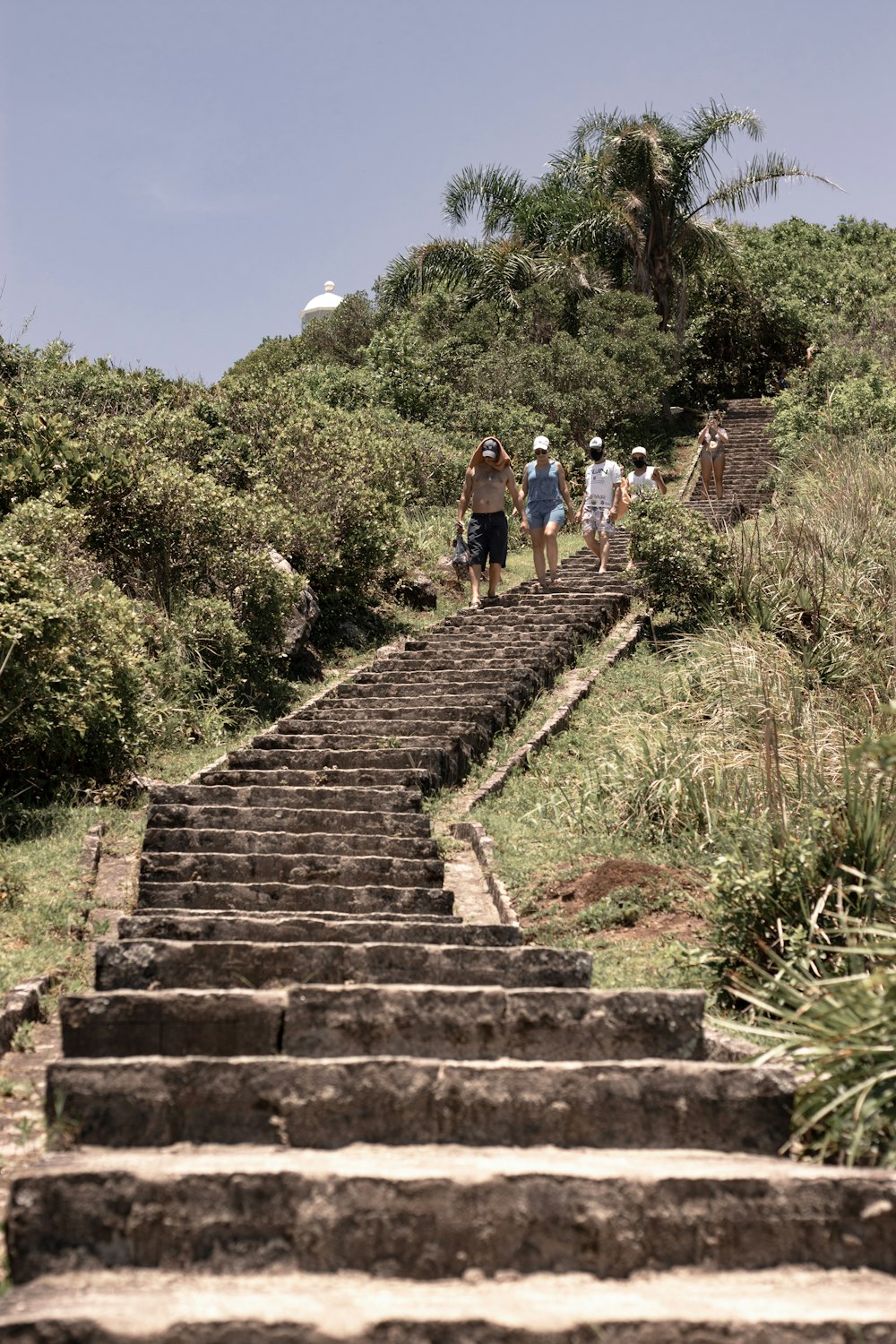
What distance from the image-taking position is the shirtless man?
47.3ft

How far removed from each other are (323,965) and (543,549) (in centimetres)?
1075

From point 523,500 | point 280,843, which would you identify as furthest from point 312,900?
point 523,500

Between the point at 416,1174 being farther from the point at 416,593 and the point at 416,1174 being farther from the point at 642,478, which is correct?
the point at 416,593

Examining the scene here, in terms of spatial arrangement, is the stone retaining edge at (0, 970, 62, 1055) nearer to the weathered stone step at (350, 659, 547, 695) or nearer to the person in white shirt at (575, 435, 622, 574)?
the weathered stone step at (350, 659, 547, 695)

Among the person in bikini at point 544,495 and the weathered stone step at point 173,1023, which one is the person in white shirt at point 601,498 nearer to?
the person in bikini at point 544,495

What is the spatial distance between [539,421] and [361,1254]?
2289 centimetres

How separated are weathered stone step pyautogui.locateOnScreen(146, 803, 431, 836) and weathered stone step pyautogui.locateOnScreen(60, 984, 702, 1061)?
3.67 meters

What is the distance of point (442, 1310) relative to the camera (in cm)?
341

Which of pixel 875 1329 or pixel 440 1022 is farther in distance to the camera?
pixel 440 1022

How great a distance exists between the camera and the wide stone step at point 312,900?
7.32 m

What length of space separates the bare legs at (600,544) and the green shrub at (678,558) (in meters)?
1.70

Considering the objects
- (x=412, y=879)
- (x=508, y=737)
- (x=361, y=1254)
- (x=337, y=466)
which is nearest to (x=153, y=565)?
(x=337, y=466)

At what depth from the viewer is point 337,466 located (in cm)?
1752

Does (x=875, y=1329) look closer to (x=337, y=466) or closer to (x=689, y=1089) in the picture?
(x=689, y=1089)
